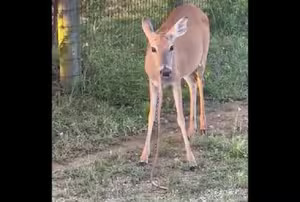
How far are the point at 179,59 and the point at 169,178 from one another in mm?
412

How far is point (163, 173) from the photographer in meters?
2.22

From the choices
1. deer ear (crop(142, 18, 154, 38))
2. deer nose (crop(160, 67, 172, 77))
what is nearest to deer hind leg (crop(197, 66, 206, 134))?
deer nose (crop(160, 67, 172, 77))

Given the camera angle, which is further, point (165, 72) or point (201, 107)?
point (201, 107)

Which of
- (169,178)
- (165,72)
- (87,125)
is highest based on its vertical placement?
(165,72)

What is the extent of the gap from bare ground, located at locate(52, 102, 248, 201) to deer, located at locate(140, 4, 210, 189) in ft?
0.10

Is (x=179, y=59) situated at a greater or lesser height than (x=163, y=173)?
greater

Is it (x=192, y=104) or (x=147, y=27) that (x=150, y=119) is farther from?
(x=147, y=27)

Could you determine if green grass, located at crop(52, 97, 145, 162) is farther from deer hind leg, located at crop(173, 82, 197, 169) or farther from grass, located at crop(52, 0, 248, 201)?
deer hind leg, located at crop(173, 82, 197, 169)

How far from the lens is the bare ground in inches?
85.6

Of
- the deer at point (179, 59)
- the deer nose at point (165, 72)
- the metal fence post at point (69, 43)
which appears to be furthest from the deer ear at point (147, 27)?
the metal fence post at point (69, 43)

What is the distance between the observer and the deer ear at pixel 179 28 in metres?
2.20

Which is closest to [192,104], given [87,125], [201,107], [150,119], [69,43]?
[201,107]
